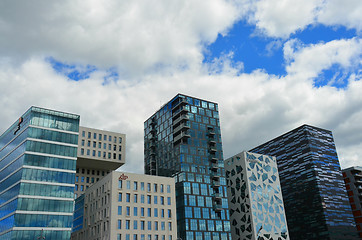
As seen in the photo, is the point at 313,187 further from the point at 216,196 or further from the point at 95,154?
the point at 95,154

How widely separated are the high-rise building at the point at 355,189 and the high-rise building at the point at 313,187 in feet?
40.1

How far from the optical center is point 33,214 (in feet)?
303

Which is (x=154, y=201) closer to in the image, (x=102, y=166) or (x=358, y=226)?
(x=102, y=166)

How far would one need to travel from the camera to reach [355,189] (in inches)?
7564

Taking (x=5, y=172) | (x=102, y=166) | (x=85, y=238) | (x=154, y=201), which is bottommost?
(x=85, y=238)

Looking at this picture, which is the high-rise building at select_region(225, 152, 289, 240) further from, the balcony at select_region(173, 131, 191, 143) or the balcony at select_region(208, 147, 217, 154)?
the balcony at select_region(173, 131, 191, 143)

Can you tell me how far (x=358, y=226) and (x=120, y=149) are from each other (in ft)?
420

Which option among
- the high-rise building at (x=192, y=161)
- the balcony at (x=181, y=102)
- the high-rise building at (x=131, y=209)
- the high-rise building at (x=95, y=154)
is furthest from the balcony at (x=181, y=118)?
the high-rise building at (x=131, y=209)

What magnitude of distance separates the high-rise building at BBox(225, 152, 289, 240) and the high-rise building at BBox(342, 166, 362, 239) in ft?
226

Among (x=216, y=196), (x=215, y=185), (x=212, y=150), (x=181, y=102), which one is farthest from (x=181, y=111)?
(x=216, y=196)

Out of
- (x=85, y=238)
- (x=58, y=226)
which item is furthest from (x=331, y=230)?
(x=58, y=226)

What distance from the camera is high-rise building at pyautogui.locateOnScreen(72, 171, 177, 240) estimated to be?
101250mm

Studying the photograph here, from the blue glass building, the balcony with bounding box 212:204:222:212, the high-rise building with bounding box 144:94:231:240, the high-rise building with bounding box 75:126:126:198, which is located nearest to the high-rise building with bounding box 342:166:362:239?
the high-rise building with bounding box 144:94:231:240

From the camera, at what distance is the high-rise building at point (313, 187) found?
169 m
